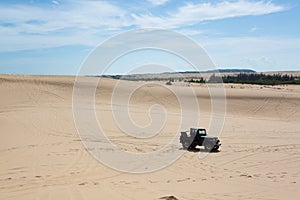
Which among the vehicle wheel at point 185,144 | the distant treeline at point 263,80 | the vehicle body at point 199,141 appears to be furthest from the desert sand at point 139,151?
the distant treeline at point 263,80

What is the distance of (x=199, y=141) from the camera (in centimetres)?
1733

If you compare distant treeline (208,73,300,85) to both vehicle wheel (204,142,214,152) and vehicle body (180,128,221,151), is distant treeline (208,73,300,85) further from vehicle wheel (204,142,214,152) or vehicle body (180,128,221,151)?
vehicle wheel (204,142,214,152)

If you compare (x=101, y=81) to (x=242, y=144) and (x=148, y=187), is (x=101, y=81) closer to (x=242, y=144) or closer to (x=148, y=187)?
(x=242, y=144)

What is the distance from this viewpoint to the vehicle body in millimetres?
17000

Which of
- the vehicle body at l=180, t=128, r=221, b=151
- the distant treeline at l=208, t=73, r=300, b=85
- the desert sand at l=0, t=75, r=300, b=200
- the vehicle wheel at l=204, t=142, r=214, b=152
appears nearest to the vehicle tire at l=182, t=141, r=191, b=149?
the vehicle body at l=180, t=128, r=221, b=151

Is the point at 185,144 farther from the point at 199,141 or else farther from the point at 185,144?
the point at 199,141

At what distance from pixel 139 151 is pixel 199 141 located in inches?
108

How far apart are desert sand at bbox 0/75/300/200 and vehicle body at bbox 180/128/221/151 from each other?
25.4 inches

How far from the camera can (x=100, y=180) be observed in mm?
11438

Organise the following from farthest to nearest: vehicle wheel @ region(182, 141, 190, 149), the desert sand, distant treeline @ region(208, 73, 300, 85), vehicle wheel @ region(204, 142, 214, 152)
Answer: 1. distant treeline @ region(208, 73, 300, 85)
2. vehicle wheel @ region(182, 141, 190, 149)
3. vehicle wheel @ region(204, 142, 214, 152)
4. the desert sand

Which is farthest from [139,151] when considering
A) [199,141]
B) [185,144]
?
[199,141]

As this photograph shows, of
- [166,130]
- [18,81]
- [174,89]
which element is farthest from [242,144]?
[18,81]

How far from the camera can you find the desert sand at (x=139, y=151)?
10.3 m

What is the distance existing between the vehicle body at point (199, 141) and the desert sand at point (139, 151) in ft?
2.12
